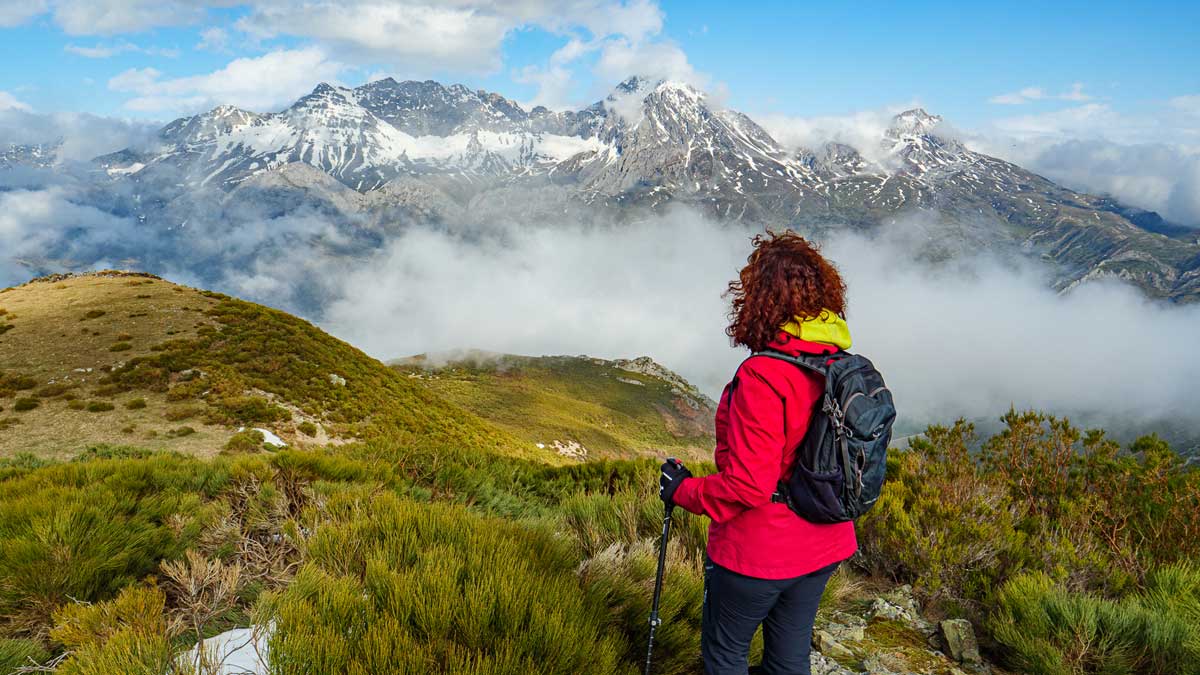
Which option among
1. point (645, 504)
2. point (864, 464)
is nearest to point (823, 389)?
point (864, 464)

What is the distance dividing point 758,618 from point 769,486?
80cm

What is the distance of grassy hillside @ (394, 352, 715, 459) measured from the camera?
3774 inches

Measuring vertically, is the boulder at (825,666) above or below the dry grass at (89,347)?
above

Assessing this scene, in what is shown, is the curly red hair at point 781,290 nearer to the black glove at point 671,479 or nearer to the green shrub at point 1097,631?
the black glove at point 671,479

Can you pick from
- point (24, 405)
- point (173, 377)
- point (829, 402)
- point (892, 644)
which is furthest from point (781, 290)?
point (173, 377)

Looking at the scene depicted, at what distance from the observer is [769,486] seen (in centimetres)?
267

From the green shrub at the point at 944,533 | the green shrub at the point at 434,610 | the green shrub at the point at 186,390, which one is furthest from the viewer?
the green shrub at the point at 186,390

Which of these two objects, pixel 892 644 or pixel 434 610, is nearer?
pixel 434 610

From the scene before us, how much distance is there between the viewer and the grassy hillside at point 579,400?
95850mm

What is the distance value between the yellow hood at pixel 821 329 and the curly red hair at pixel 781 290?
0.03 meters

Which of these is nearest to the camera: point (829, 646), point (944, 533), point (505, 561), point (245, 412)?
point (505, 561)

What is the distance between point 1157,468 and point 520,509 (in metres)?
7.32

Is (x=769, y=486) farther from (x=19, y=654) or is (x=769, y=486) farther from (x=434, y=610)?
(x=19, y=654)

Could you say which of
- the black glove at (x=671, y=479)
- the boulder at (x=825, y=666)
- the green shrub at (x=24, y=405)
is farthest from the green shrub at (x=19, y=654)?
the green shrub at (x=24, y=405)
